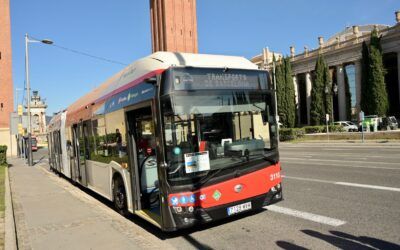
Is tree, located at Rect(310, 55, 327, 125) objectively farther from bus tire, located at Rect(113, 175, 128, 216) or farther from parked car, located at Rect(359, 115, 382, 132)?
bus tire, located at Rect(113, 175, 128, 216)

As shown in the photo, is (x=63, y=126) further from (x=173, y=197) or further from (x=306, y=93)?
(x=306, y=93)

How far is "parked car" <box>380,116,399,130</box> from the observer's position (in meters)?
44.4

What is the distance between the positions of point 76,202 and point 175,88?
5.75 metres

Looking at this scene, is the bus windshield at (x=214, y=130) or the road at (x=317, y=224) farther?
the bus windshield at (x=214, y=130)

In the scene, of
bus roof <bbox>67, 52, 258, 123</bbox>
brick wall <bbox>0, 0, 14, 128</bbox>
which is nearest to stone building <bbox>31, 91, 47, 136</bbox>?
brick wall <bbox>0, 0, 14, 128</bbox>

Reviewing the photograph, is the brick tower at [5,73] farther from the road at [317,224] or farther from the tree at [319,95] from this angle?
the road at [317,224]

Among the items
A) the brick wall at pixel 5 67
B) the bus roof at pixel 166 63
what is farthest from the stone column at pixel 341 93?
the bus roof at pixel 166 63

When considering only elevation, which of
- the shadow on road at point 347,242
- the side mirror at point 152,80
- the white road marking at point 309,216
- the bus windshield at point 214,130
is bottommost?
the shadow on road at point 347,242

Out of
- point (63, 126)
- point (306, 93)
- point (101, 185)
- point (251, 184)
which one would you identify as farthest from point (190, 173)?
point (306, 93)

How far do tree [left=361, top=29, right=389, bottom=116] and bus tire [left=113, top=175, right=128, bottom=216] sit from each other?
45.5 metres

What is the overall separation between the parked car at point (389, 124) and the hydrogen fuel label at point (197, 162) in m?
43.0

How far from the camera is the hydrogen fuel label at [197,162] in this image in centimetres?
621

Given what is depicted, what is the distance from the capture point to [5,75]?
5472 centimetres

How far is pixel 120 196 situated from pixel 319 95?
172 ft
